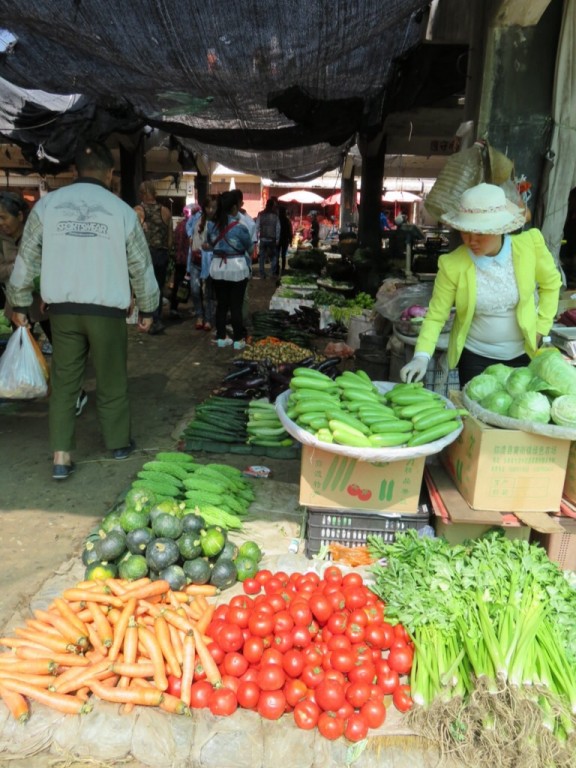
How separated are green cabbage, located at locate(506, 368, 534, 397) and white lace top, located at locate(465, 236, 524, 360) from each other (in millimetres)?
501

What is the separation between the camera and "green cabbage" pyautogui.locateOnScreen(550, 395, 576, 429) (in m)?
2.84

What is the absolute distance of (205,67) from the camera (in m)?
4.70

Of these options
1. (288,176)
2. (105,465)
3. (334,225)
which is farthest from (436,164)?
(105,465)

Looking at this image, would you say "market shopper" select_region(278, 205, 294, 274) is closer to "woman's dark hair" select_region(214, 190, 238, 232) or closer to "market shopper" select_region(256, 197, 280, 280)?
"market shopper" select_region(256, 197, 280, 280)

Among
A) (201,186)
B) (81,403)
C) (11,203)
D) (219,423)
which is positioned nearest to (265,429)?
(219,423)

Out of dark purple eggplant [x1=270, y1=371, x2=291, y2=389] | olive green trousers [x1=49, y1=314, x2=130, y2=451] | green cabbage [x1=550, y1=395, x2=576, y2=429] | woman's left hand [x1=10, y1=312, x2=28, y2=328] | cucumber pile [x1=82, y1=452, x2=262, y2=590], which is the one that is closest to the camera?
green cabbage [x1=550, y1=395, x2=576, y2=429]

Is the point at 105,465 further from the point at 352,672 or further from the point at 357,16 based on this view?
the point at 357,16

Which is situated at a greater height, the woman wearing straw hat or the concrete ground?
the woman wearing straw hat

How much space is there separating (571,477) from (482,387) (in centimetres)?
69

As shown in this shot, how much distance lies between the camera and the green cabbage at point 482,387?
10.6ft

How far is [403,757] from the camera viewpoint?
7.26 ft

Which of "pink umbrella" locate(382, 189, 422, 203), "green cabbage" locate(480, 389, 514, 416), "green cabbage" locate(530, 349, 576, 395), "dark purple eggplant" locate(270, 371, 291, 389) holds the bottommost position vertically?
"dark purple eggplant" locate(270, 371, 291, 389)

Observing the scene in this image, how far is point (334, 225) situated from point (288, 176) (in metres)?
14.7

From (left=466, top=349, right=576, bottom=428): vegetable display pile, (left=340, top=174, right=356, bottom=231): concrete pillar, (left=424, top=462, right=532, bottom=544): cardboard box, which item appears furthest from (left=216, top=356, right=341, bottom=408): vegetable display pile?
(left=340, top=174, right=356, bottom=231): concrete pillar
